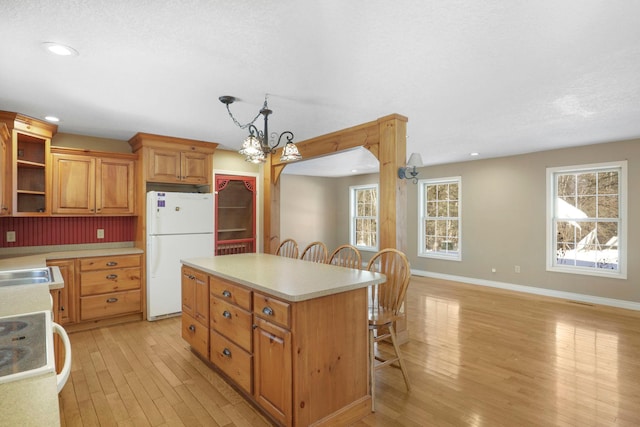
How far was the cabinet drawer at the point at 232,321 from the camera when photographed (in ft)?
7.30

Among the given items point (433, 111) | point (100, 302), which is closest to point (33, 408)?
point (433, 111)

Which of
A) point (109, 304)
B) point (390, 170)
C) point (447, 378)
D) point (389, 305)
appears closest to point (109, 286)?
point (109, 304)

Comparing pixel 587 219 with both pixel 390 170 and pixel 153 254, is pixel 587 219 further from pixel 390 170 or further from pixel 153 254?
pixel 153 254

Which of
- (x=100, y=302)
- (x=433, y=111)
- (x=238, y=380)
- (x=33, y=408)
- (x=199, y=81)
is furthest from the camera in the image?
(x=100, y=302)

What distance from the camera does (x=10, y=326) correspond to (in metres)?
1.11

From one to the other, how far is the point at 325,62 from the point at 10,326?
2.08 meters

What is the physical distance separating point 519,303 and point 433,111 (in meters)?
3.33

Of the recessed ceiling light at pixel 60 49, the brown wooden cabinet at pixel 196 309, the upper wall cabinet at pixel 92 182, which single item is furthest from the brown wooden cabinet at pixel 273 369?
the upper wall cabinet at pixel 92 182

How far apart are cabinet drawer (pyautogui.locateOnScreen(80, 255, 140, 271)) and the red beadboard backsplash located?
0.59 meters

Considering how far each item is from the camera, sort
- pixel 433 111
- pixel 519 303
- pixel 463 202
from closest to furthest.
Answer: pixel 433 111, pixel 519 303, pixel 463 202

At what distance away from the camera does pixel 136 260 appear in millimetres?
4195

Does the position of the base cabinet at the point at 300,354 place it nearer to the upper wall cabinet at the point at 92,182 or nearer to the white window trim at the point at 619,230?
the upper wall cabinet at the point at 92,182

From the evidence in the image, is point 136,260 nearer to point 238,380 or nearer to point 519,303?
point 238,380

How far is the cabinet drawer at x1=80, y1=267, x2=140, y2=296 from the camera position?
3.85 m
